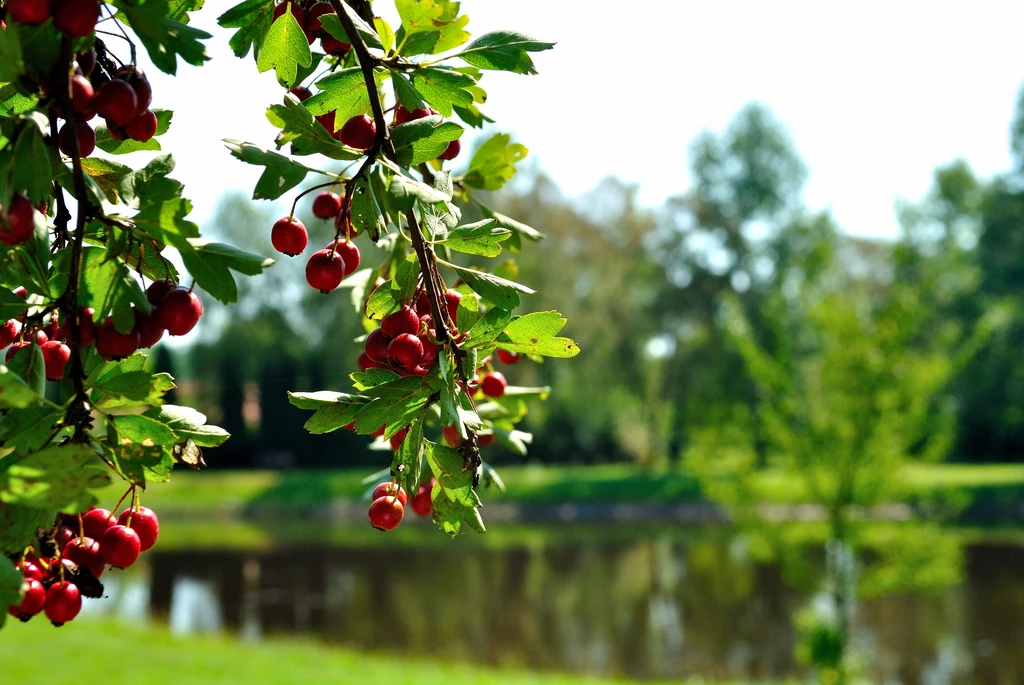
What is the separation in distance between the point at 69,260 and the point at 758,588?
1566cm

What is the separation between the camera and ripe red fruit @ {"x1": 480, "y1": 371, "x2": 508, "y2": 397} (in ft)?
4.96

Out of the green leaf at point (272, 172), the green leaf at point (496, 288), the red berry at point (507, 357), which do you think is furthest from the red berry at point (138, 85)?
the red berry at point (507, 357)

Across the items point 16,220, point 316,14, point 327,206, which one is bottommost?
point 16,220

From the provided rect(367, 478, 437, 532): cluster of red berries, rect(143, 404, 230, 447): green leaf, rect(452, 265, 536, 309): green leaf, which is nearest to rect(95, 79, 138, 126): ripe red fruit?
rect(143, 404, 230, 447): green leaf

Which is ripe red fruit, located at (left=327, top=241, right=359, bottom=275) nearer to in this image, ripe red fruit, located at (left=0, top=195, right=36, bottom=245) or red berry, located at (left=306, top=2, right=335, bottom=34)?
red berry, located at (left=306, top=2, right=335, bottom=34)

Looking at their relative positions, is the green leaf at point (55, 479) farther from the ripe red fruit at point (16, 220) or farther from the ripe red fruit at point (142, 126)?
the ripe red fruit at point (142, 126)

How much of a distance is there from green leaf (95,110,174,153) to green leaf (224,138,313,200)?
8.6 inches

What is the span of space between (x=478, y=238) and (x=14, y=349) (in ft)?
1.89

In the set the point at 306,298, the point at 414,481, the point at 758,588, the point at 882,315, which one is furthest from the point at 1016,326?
the point at 414,481

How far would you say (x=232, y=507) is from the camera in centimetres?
2673

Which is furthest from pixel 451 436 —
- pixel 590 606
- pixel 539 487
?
pixel 539 487

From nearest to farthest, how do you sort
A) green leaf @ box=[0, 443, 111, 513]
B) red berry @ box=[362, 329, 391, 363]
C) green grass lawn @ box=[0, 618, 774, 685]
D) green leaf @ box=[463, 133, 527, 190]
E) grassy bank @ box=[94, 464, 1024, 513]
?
green leaf @ box=[0, 443, 111, 513]
red berry @ box=[362, 329, 391, 363]
green leaf @ box=[463, 133, 527, 190]
green grass lawn @ box=[0, 618, 774, 685]
grassy bank @ box=[94, 464, 1024, 513]

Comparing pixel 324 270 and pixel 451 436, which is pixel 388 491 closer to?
pixel 451 436

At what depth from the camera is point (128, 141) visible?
1.25 m
